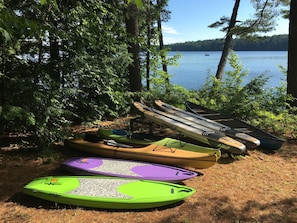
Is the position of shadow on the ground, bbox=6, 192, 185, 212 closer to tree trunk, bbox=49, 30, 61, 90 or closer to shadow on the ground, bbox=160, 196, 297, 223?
shadow on the ground, bbox=160, 196, 297, 223

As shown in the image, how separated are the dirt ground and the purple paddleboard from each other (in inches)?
10.0

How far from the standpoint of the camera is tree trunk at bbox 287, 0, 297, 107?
26.0 feet

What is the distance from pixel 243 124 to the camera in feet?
22.1

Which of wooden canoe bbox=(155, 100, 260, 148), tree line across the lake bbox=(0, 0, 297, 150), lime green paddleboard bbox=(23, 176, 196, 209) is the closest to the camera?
lime green paddleboard bbox=(23, 176, 196, 209)

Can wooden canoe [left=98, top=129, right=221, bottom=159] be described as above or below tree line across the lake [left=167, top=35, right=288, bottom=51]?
below

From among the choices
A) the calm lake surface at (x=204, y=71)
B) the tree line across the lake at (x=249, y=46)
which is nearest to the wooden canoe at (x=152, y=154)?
the calm lake surface at (x=204, y=71)

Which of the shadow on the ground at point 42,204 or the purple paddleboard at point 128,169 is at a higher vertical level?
the purple paddleboard at point 128,169

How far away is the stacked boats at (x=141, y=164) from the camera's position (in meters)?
3.54

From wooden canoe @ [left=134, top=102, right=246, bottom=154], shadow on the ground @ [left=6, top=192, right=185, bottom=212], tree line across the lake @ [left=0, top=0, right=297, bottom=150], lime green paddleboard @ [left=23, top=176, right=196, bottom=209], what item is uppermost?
tree line across the lake @ [left=0, top=0, right=297, bottom=150]

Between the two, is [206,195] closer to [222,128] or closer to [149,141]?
[149,141]

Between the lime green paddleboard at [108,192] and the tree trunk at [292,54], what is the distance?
599cm

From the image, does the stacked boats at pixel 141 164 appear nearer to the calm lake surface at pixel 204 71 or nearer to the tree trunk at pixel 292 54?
the tree trunk at pixel 292 54

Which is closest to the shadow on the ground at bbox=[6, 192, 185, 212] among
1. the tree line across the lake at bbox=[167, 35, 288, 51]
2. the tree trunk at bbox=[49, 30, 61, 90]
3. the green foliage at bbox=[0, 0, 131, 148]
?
the green foliage at bbox=[0, 0, 131, 148]

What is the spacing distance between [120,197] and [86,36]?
3.88 m
